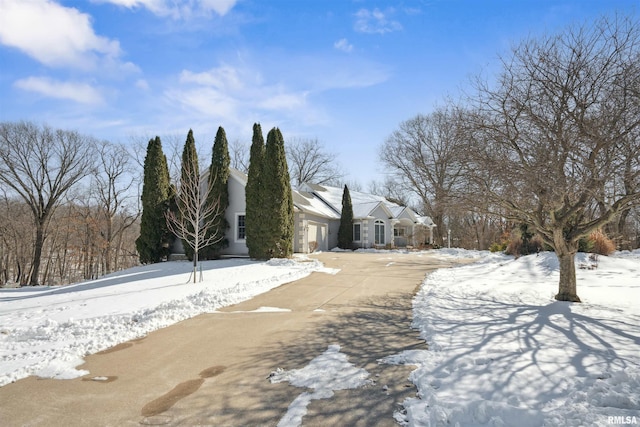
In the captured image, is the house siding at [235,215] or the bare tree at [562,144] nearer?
the bare tree at [562,144]

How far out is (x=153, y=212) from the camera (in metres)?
20.1

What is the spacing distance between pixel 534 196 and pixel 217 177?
50.1ft

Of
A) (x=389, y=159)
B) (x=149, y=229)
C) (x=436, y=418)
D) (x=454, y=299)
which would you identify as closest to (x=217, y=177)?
(x=149, y=229)

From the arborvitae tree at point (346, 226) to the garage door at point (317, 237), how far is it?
1.78 metres

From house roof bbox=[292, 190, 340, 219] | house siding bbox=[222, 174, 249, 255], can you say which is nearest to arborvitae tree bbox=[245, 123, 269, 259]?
house siding bbox=[222, 174, 249, 255]

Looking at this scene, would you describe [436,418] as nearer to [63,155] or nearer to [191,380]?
[191,380]

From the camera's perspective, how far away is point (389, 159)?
36250 mm

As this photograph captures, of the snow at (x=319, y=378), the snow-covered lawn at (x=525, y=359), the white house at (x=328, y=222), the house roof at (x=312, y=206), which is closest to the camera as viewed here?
the snow-covered lawn at (x=525, y=359)

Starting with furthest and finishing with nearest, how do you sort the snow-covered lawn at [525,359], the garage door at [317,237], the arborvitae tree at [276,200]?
the garage door at [317,237] < the arborvitae tree at [276,200] < the snow-covered lawn at [525,359]

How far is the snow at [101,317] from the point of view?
5.17m

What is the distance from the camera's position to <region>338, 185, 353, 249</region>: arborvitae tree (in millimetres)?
29531
